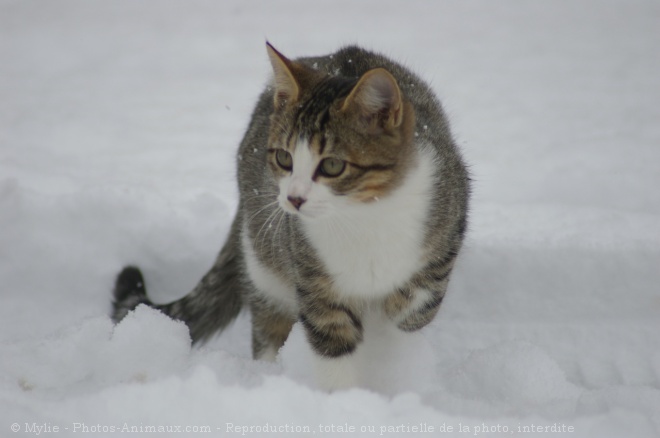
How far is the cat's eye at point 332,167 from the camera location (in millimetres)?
1839

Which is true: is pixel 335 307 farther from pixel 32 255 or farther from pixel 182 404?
pixel 32 255

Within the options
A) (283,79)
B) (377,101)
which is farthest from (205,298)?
(377,101)

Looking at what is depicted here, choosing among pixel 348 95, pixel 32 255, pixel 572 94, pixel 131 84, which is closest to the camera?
pixel 348 95

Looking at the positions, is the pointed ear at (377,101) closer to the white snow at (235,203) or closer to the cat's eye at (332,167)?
the cat's eye at (332,167)

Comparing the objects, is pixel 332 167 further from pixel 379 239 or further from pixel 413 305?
pixel 413 305

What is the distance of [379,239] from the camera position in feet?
6.46

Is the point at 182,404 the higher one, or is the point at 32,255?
the point at 182,404

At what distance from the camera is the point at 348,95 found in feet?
5.98

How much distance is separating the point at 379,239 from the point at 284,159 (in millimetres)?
336

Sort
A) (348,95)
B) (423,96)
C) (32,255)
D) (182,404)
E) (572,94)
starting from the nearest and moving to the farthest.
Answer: (182,404)
(348,95)
(423,96)
(32,255)
(572,94)

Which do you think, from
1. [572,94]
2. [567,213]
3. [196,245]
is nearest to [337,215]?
[196,245]

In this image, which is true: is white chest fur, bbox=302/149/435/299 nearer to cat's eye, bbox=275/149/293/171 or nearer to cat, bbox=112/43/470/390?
cat, bbox=112/43/470/390

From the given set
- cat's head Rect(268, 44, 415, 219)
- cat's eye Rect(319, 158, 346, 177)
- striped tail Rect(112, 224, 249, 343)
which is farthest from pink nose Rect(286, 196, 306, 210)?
striped tail Rect(112, 224, 249, 343)

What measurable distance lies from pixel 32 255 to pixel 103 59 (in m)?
2.37
